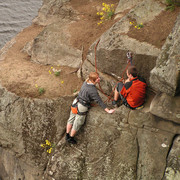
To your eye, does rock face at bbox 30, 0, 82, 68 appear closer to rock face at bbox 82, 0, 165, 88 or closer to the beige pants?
rock face at bbox 82, 0, 165, 88

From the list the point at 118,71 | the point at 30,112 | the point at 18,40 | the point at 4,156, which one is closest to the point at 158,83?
the point at 118,71

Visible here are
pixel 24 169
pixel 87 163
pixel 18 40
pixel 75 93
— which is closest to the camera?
pixel 87 163

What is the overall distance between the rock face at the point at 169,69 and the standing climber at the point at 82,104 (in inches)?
83.3

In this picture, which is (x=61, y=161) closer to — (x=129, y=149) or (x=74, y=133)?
(x=74, y=133)

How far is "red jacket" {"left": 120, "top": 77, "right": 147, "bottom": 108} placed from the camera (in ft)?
27.8

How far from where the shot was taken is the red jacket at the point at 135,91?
848 centimetres

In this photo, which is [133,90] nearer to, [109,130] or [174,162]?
[109,130]

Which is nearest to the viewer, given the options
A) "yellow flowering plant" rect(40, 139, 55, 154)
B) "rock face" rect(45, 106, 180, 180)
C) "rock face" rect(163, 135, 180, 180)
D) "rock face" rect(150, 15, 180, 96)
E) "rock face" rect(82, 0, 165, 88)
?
"rock face" rect(150, 15, 180, 96)

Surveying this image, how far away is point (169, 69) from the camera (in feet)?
23.9

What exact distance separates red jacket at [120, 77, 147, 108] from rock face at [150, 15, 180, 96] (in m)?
0.65

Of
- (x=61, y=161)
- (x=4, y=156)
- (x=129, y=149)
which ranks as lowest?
(x=4, y=156)

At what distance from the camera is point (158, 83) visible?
7.81 meters

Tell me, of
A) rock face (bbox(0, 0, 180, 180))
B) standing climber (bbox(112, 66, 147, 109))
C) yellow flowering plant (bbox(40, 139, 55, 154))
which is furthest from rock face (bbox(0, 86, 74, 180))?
standing climber (bbox(112, 66, 147, 109))

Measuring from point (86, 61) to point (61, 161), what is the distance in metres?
4.75
